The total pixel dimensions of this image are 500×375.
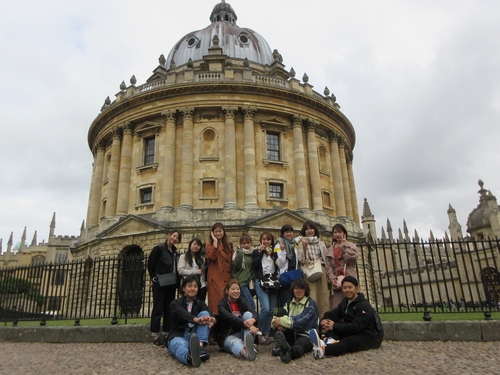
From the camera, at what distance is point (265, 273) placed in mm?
7195

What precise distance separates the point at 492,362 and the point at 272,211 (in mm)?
17119

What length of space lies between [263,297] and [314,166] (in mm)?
19371

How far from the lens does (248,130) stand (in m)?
24.4

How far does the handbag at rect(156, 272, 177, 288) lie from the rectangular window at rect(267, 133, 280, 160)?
18.6m

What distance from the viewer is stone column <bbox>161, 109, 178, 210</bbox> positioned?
74.9 feet

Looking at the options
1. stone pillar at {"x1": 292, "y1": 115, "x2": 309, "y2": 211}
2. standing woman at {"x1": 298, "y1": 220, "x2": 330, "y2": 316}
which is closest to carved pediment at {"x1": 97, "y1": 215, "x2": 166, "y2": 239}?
stone pillar at {"x1": 292, "y1": 115, "x2": 309, "y2": 211}

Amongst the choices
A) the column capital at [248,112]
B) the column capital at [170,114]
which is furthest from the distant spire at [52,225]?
the column capital at [248,112]

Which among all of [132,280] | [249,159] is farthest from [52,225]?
[132,280]

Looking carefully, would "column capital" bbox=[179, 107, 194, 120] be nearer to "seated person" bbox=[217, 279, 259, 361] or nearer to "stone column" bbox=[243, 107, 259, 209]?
"stone column" bbox=[243, 107, 259, 209]

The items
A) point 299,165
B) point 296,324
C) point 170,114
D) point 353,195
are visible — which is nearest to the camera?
point 296,324

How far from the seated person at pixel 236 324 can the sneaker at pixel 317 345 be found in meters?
0.91

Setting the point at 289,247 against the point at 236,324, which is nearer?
the point at 236,324

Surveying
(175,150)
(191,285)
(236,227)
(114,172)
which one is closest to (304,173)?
(236,227)

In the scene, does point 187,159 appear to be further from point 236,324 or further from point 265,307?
point 236,324
